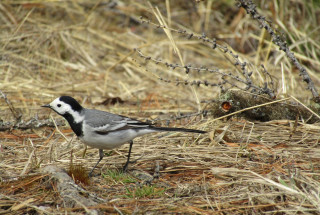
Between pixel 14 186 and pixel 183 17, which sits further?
pixel 183 17

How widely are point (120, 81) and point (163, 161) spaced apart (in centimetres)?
335

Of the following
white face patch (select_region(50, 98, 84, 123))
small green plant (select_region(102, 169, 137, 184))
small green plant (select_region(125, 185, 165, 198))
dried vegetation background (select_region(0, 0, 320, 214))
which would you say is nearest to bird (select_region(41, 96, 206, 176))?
white face patch (select_region(50, 98, 84, 123))

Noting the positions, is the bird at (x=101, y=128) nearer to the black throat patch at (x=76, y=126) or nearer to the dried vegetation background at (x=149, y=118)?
the black throat patch at (x=76, y=126)

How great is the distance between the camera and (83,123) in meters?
4.26

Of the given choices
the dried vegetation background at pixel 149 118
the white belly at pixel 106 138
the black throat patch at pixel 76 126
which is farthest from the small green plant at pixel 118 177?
the black throat patch at pixel 76 126

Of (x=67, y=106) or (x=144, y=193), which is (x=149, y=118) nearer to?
(x=67, y=106)

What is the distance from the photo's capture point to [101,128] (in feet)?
13.8

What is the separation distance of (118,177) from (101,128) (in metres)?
0.61

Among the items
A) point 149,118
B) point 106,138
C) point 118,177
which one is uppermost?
point 106,138

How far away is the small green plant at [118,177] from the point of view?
3772mm

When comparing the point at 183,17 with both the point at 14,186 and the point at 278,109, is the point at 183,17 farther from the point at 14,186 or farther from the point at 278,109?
the point at 14,186

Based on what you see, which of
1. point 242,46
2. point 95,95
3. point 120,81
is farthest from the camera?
point 242,46

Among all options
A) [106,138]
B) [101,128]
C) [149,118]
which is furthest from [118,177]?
[149,118]

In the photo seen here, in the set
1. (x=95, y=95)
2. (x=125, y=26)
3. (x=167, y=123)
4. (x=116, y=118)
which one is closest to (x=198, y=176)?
(x=116, y=118)
